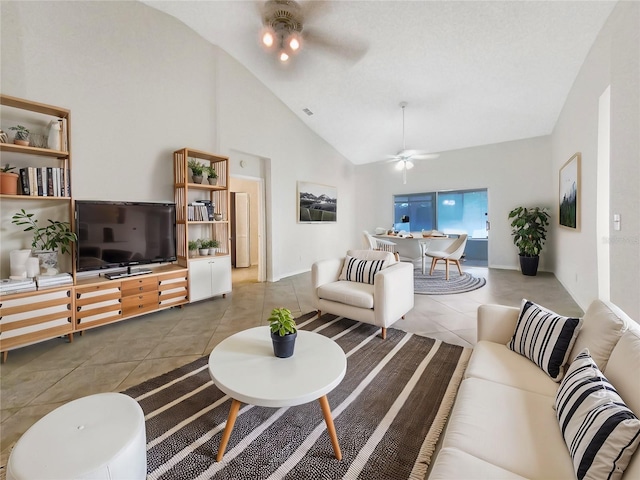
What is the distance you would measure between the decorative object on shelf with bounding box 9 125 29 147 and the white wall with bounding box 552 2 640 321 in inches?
190

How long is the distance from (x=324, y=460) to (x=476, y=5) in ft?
13.3

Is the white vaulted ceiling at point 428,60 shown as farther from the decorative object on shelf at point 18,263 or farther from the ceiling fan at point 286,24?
the decorative object on shelf at point 18,263

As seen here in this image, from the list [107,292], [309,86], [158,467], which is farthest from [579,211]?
[107,292]

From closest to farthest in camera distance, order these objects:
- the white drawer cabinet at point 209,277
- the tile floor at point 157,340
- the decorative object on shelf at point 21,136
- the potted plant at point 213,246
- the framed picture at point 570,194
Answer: the tile floor at point 157,340 → the decorative object on shelf at point 21,136 → the framed picture at point 570,194 → the white drawer cabinet at point 209,277 → the potted plant at point 213,246

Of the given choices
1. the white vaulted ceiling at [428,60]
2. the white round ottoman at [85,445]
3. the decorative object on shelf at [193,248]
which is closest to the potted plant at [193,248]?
the decorative object on shelf at [193,248]

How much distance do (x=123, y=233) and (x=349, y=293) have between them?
8.67 ft

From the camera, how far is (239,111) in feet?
15.4

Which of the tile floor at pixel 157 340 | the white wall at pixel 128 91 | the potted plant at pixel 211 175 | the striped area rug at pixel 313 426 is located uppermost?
the white wall at pixel 128 91

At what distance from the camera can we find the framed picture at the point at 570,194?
357 centimetres

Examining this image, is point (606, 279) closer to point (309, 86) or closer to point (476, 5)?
point (476, 5)

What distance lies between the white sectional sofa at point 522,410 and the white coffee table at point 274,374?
0.56 metres

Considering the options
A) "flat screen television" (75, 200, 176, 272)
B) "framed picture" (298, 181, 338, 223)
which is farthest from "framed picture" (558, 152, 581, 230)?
"flat screen television" (75, 200, 176, 272)

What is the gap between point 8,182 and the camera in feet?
7.97

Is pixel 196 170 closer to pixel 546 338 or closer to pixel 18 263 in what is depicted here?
pixel 18 263
